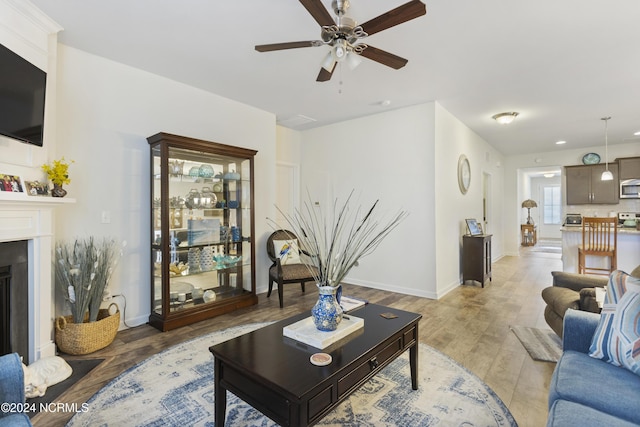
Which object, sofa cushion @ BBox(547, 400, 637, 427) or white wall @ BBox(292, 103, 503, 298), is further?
white wall @ BBox(292, 103, 503, 298)

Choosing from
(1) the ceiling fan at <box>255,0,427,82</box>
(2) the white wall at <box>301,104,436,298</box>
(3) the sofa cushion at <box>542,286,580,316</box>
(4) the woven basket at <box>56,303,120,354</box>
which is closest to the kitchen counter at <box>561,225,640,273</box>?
(2) the white wall at <box>301,104,436,298</box>

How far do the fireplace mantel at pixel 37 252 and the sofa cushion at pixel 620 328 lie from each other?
3549mm

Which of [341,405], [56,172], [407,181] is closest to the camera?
[341,405]

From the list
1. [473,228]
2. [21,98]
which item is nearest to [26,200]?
[21,98]

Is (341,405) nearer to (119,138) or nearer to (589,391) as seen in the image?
(589,391)

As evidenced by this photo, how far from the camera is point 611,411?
4.11 feet

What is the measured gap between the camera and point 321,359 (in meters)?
1.48

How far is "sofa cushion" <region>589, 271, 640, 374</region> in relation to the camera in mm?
1494

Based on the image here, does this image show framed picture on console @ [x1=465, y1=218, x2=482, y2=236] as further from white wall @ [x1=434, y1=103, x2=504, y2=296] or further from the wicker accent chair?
the wicker accent chair

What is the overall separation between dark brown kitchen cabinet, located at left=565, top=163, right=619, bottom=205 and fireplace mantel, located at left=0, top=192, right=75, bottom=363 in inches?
362

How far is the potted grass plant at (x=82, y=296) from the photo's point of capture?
8.39ft

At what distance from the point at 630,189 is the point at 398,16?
7.88 metres

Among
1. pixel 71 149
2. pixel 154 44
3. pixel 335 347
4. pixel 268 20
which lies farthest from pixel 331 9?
pixel 71 149

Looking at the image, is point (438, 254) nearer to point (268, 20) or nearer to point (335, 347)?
point (335, 347)
